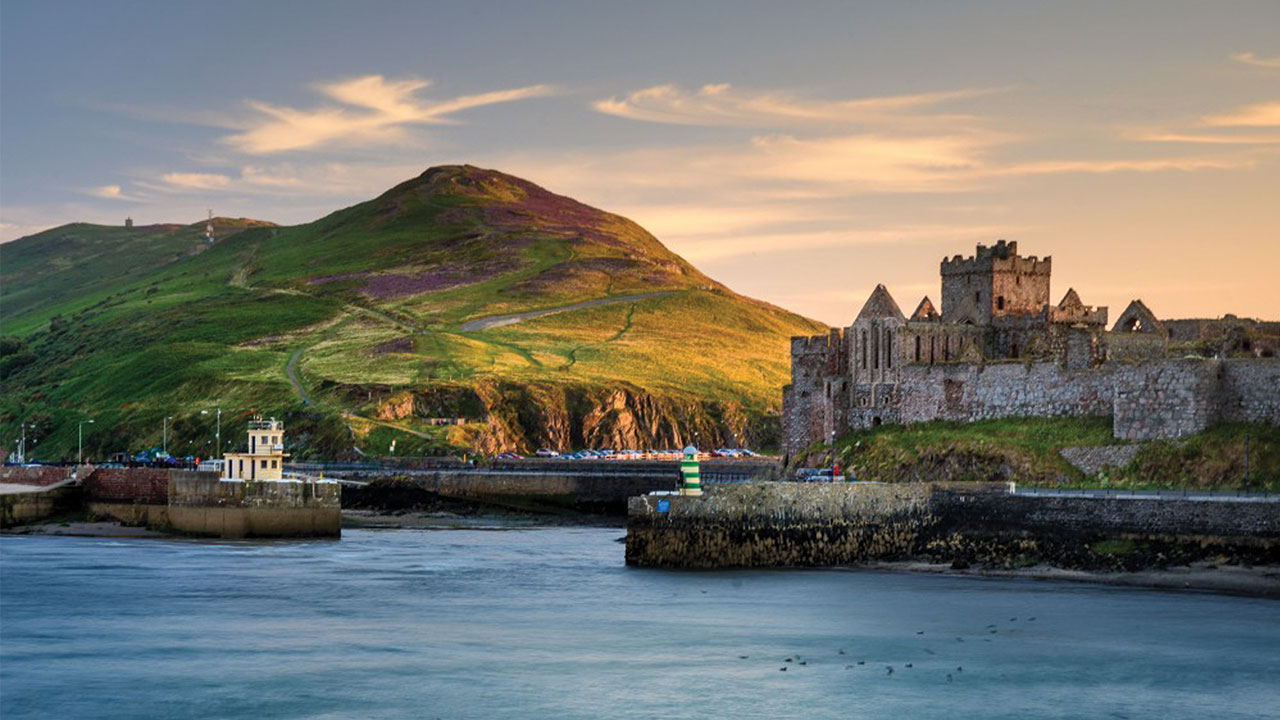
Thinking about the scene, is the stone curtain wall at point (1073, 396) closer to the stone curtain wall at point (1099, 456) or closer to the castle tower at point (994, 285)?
the stone curtain wall at point (1099, 456)

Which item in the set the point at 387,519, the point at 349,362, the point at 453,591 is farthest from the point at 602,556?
the point at 349,362

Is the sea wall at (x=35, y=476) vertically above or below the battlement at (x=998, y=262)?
below

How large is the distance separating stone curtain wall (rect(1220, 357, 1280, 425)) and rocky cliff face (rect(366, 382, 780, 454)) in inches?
3347

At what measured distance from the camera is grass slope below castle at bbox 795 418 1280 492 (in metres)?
77.6

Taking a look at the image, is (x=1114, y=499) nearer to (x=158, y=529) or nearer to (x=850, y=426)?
(x=850, y=426)

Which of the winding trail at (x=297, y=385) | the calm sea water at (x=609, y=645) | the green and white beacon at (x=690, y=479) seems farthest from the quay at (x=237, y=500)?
the winding trail at (x=297, y=385)

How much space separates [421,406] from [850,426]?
70094 mm

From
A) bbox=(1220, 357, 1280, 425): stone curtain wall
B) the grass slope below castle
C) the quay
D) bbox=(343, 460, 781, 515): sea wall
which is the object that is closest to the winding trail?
bbox=(343, 460, 781, 515): sea wall

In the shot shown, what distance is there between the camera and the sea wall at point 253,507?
298 feet

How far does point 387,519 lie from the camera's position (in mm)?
115000

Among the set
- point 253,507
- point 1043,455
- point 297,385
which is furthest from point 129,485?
point 297,385

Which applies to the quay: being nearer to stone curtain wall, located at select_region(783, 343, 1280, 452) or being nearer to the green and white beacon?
the green and white beacon

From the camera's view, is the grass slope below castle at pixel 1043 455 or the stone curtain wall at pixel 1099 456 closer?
the grass slope below castle at pixel 1043 455

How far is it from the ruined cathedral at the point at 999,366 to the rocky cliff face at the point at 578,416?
5374 cm
